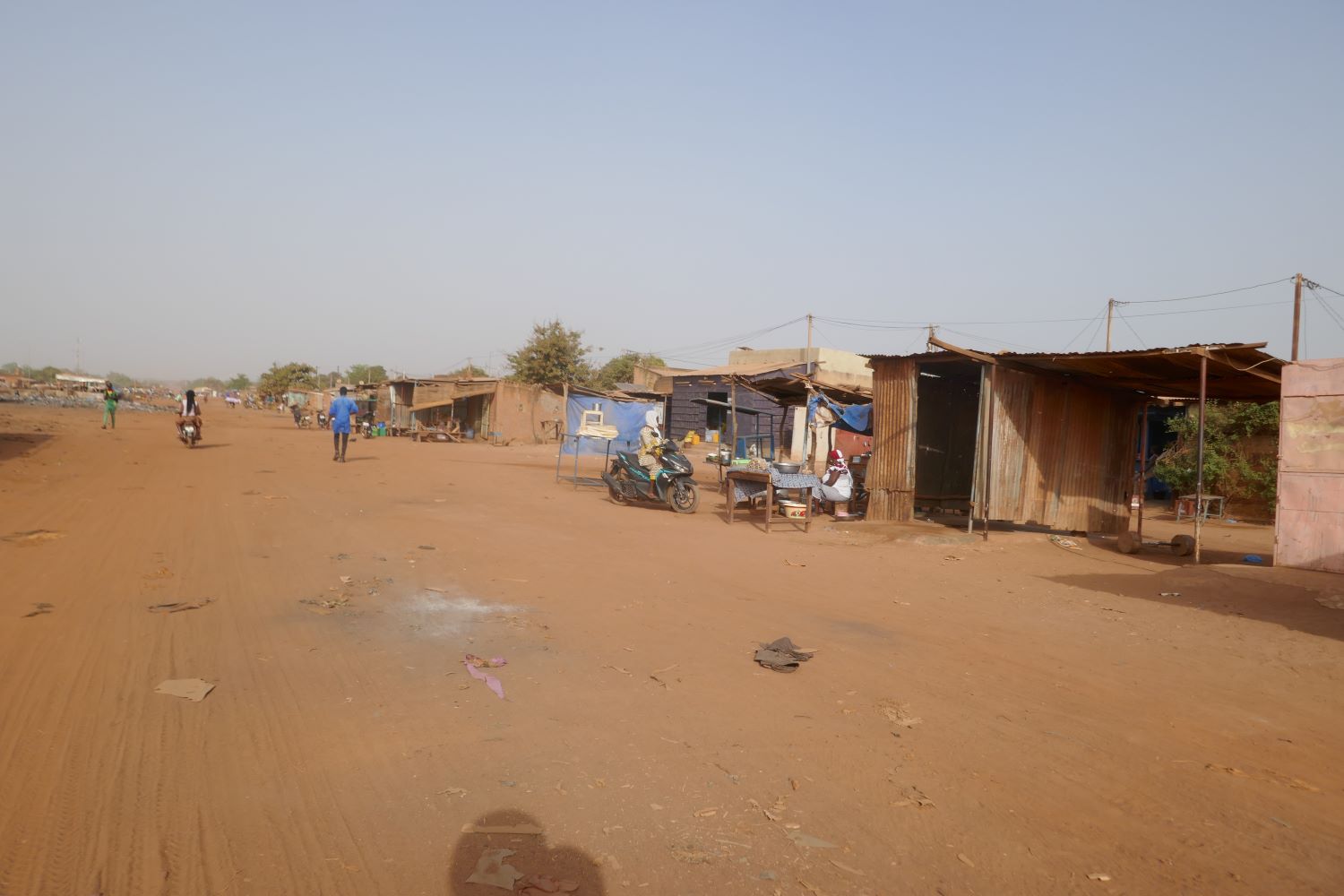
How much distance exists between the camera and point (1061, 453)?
44.8 feet

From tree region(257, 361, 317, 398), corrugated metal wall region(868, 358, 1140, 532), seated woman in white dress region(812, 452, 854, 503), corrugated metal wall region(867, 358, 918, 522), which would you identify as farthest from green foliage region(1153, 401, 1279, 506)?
tree region(257, 361, 317, 398)

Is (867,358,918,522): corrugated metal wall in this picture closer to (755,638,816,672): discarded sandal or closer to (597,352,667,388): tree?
(755,638,816,672): discarded sandal

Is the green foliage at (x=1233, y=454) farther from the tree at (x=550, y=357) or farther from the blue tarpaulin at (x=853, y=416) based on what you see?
the tree at (x=550, y=357)

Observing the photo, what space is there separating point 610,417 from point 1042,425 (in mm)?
18235

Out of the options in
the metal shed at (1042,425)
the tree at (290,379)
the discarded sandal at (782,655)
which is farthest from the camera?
the tree at (290,379)

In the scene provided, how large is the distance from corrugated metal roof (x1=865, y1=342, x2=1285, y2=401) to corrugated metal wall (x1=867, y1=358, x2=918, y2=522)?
0.33 meters

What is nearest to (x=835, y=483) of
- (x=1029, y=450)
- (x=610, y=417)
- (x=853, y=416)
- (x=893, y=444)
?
(x=893, y=444)

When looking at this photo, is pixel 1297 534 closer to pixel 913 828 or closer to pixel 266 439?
pixel 913 828

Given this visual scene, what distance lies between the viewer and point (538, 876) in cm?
281

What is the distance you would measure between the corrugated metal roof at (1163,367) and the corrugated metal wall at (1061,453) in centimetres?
34

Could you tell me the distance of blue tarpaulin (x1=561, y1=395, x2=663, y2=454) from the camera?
28.2m

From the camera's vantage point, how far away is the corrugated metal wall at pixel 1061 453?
42.4 feet

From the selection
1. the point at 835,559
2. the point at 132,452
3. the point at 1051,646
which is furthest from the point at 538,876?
the point at 132,452

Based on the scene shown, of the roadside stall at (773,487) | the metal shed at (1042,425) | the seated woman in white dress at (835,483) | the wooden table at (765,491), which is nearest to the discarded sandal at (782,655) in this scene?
the roadside stall at (773,487)
